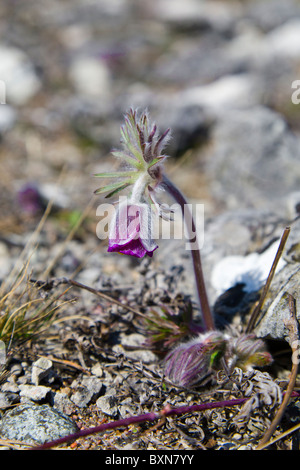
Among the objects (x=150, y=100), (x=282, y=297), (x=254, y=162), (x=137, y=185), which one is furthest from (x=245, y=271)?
(x=150, y=100)

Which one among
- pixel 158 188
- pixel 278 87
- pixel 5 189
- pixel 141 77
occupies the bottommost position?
pixel 158 188

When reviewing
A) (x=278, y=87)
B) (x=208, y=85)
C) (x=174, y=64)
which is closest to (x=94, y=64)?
(x=174, y=64)

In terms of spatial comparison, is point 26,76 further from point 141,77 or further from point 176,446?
point 176,446

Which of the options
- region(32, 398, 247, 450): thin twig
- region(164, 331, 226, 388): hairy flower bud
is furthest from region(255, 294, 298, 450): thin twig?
region(164, 331, 226, 388): hairy flower bud

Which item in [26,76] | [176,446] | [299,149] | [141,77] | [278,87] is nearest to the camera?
[176,446]

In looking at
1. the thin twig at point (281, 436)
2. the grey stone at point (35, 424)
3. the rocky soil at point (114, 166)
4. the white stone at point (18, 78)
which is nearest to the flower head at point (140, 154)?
the rocky soil at point (114, 166)

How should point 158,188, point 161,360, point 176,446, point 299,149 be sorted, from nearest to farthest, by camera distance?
point 176,446, point 158,188, point 161,360, point 299,149

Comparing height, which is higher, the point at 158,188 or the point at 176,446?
the point at 158,188

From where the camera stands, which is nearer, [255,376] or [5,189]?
[255,376]
